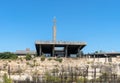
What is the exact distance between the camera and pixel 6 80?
3619 centimetres

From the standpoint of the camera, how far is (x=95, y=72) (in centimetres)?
4462

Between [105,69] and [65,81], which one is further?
[105,69]

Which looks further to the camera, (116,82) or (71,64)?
(71,64)

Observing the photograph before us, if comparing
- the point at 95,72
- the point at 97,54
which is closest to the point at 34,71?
the point at 95,72

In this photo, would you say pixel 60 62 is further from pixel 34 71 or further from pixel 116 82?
pixel 116 82

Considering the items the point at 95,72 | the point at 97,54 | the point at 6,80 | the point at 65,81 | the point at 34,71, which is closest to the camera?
the point at 6,80

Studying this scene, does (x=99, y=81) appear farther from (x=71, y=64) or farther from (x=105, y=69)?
(x=71, y=64)

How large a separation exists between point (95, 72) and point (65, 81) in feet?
22.6

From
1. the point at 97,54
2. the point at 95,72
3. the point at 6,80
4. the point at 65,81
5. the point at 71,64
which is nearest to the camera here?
the point at 6,80

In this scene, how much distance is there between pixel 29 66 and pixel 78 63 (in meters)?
8.78

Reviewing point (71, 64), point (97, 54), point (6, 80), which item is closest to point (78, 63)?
point (71, 64)

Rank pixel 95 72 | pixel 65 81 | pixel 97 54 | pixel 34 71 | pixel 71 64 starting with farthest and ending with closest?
pixel 97 54 → pixel 71 64 → pixel 34 71 → pixel 95 72 → pixel 65 81

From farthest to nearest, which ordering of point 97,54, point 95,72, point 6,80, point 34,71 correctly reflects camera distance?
1. point 97,54
2. point 34,71
3. point 95,72
4. point 6,80

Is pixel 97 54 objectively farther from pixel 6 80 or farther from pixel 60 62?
pixel 6 80
